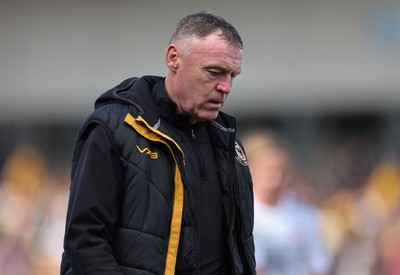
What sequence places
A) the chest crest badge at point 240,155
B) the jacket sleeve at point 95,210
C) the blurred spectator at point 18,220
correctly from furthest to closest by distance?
the blurred spectator at point 18,220 → the chest crest badge at point 240,155 → the jacket sleeve at point 95,210

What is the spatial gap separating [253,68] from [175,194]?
13874 mm

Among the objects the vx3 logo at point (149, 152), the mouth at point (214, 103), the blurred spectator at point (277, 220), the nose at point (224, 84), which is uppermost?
the nose at point (224, 84)

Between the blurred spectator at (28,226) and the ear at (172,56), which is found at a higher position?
the ear at (172,56)

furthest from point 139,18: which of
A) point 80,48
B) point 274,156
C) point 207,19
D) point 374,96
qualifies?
point 207,19

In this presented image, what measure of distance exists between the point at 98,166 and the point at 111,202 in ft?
0.45

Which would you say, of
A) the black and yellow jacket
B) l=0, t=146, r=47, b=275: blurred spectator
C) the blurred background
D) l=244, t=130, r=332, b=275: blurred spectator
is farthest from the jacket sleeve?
the blurred background

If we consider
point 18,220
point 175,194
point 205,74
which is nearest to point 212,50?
point 205,74

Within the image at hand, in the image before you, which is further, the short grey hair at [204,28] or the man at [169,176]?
the short grey hair at [204,28]

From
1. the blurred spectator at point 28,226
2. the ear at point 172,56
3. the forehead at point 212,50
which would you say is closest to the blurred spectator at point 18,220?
the blurred spectator at point 28,226

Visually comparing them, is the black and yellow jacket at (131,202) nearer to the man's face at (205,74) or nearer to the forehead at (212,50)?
the man's face at (205,74)

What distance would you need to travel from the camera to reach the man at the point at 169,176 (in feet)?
12.7

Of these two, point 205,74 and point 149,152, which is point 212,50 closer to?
point 205,74

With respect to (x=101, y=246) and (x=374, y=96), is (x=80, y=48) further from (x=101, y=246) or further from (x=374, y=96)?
(x=101, y=246)

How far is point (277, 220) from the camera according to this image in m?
7.54
